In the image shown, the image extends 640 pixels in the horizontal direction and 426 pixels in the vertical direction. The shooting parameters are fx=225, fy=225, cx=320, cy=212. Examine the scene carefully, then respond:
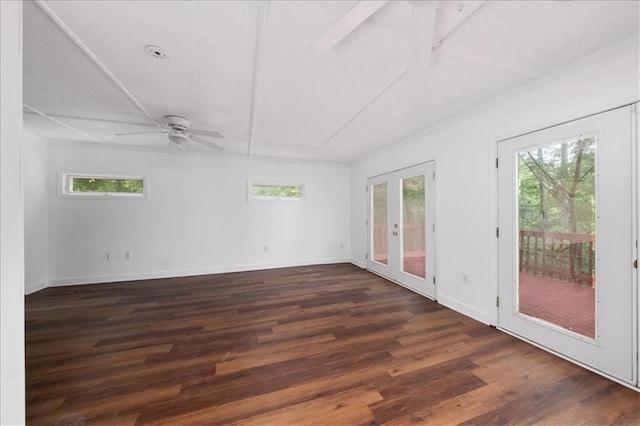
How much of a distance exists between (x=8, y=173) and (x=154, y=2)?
1143mm

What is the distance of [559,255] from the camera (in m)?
1.99

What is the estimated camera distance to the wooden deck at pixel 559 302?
1.81m

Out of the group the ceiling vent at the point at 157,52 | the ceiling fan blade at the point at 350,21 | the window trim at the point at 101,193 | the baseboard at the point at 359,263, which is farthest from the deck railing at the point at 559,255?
the window trim at the point at 101,193

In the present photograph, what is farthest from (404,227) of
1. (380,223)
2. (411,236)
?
(380,223)

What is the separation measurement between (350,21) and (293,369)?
232 cm

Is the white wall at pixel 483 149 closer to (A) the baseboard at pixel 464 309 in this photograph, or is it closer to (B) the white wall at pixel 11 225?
(A) the baseboard at pixel 464 309

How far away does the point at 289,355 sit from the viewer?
1.97 metres

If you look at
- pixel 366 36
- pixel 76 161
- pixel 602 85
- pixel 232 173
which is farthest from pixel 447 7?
pixel 76 161

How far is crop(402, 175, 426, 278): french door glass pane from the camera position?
3.48 metres

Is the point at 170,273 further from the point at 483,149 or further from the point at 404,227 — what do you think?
the point at 483,149

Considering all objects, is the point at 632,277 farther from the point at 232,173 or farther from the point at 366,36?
the point at 232,173

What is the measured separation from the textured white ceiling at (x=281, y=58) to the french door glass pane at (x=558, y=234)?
77cm

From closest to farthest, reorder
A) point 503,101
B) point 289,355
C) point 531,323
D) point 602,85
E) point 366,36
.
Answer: point 366,36 < point 602,85 < point 289,355 < point 531,323 < point 503,101

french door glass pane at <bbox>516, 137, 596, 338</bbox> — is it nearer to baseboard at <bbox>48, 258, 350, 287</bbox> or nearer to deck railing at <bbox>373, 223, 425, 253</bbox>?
deck railing at <bbox>373, 223, 425, 253</bbox>
